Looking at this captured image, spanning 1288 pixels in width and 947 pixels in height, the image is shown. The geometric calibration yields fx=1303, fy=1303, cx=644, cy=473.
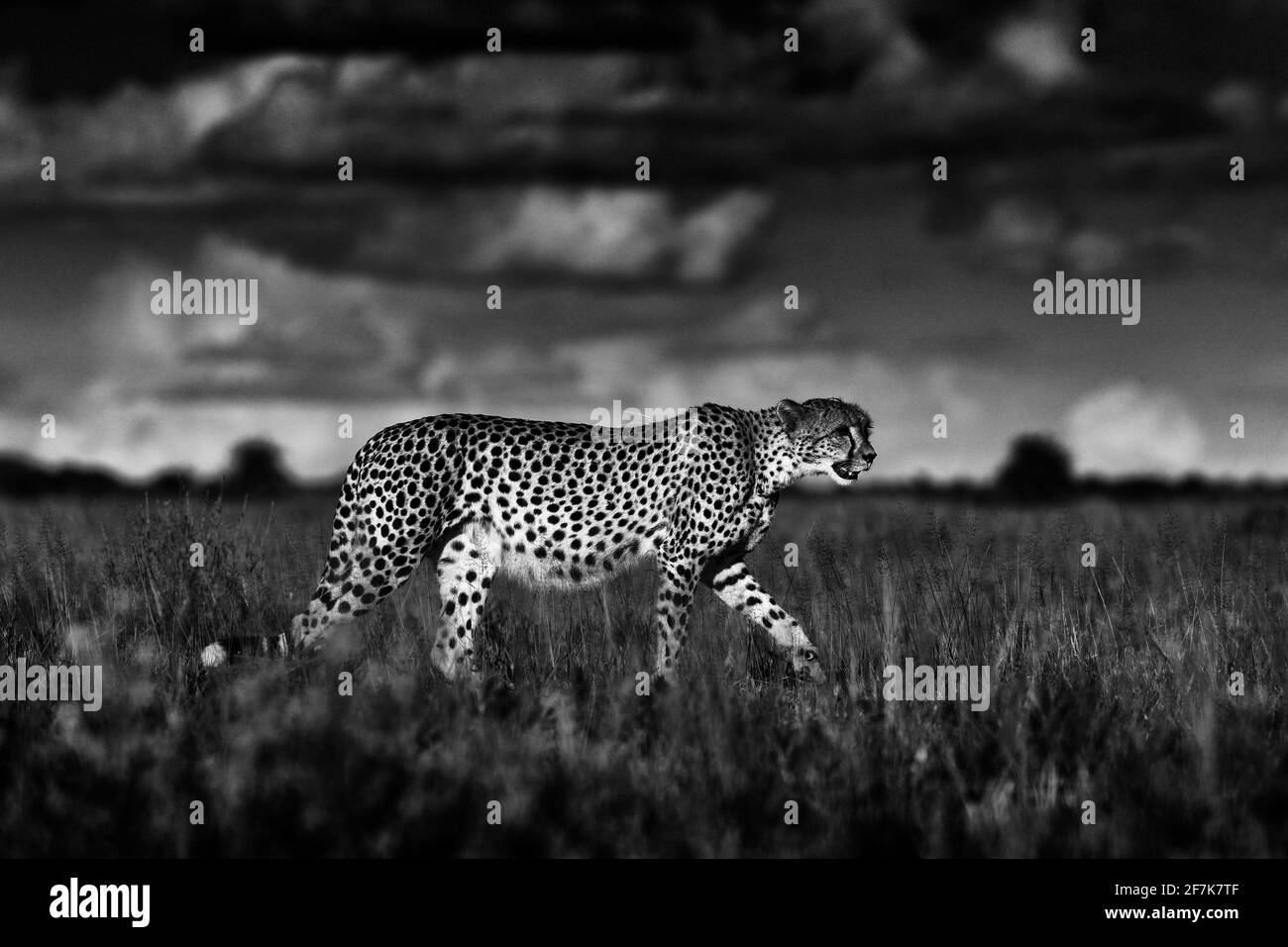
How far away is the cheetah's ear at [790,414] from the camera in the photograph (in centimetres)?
784

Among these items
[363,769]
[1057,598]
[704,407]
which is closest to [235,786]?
[363,769]

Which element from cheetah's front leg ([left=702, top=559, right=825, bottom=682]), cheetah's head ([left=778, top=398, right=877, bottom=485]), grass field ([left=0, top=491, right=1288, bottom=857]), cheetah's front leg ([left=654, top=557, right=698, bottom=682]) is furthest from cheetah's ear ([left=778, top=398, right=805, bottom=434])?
cheetah's front leg ([left=654, top=557, right=698, bottom=682])

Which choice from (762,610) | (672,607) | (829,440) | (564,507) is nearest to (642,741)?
(672,607)

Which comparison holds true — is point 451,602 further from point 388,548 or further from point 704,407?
point 704,407

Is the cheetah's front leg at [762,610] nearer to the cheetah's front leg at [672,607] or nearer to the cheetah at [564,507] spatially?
the cheetah at [564,507]

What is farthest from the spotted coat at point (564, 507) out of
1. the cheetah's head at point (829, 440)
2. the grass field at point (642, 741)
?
the grass field at point (642, 741)

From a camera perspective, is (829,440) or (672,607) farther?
(829,440)

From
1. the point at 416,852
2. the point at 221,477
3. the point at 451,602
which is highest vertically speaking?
the point at 221,477

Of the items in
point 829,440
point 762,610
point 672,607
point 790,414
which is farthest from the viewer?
point 790,414

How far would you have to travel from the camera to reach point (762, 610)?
7539 millimetres

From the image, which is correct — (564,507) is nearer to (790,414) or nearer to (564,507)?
(564,507)

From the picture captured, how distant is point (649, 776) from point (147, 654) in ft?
10.2

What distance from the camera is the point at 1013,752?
5.31 metres

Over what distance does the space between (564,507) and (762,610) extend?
130cm
